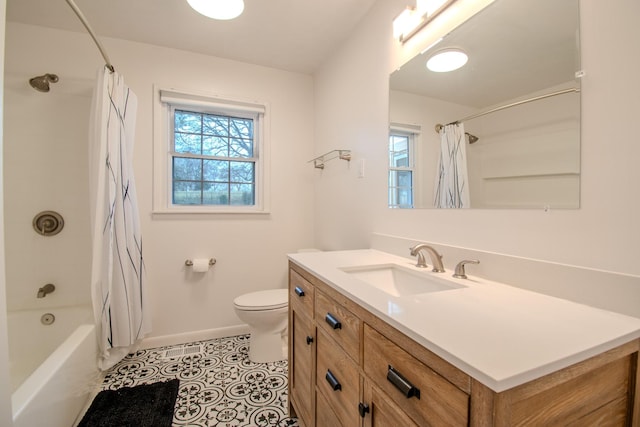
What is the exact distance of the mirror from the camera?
85cm

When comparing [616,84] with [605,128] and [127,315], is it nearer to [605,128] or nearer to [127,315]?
[605,128]

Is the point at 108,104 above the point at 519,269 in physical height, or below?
above

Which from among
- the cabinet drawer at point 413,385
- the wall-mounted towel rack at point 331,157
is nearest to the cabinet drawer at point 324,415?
the cabinet drawer at point 413,385

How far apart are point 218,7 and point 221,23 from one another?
510 millimetres

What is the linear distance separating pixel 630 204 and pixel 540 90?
1.45 feet

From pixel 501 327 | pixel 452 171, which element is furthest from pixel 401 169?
pixel 501 327

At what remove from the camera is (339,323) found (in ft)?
3.08

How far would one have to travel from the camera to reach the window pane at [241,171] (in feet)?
8.14

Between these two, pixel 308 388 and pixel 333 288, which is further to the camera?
pixel 308 388

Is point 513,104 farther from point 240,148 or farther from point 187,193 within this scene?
point 187,193

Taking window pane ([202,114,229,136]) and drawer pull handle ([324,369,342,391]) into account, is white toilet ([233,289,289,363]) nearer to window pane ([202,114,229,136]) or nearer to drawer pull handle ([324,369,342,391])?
drawer pull handle ([324,369,342,391])

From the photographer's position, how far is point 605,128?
2.52 feet

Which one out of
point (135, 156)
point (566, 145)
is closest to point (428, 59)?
point (566, 145)

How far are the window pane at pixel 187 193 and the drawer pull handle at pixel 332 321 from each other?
179 cm
